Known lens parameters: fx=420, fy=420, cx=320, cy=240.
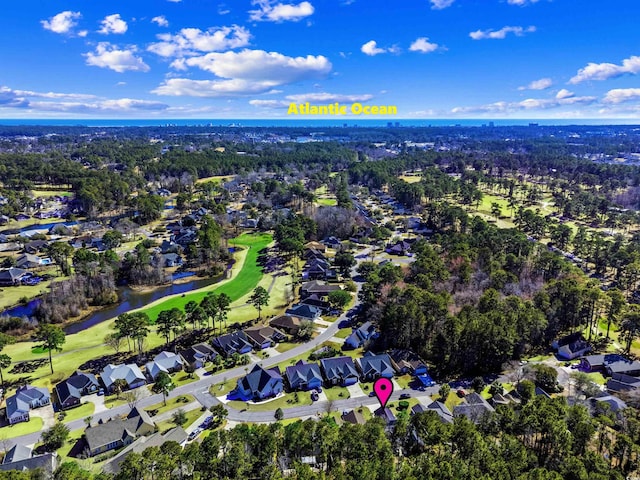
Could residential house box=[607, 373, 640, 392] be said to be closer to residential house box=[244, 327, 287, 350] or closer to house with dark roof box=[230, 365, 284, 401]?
house with dark roof box=[230, 365, 284, 401]

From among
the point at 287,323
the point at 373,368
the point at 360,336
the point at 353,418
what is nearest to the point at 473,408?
the point at 353,418

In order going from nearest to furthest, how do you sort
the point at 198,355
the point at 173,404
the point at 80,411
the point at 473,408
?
the point at 473,408 → the point at 80,411 → the point at 173,404 → the point at 198,355

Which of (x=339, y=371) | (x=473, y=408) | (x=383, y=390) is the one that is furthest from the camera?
(x=339, y=371)

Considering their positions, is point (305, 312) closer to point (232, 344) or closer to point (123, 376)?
point (232, 344)

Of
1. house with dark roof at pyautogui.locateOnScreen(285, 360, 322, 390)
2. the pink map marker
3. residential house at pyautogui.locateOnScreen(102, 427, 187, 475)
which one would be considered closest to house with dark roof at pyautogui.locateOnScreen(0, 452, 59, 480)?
residential house at pyautogui.locateOnScreen(102, 427, 187, 475)

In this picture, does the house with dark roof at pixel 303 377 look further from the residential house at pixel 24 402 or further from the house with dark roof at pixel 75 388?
the residential house at pixel 24 402
